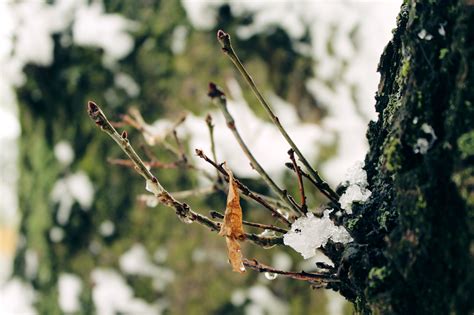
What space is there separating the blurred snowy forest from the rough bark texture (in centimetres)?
145

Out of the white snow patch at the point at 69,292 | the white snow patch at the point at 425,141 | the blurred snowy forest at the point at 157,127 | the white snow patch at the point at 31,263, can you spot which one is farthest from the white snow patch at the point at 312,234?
the white snow patch at the point at 31,263

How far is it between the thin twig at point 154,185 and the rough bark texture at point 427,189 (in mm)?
148

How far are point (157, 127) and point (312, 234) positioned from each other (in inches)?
61.8

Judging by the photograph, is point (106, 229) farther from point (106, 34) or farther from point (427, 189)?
point (427, 189)

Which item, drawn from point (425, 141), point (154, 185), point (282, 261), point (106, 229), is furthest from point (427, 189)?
point (106, 229)

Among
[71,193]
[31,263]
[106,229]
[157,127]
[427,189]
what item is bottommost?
[427,189]

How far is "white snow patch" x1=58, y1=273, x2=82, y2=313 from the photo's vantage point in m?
2.22

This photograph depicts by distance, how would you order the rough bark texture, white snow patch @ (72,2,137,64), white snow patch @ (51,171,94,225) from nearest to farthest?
1. the rough bark texture
2. white snow patch @ (51,171,94,225)
3. white snow patch @ (72,2,137,64)

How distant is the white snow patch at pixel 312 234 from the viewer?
77 centimetres

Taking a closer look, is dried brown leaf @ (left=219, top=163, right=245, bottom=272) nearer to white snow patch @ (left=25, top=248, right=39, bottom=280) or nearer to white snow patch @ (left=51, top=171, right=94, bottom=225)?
white snow patch @ (left=51, top=171, right=94, bottom=225)

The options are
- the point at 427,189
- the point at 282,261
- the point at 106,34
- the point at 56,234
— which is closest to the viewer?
the point at 427,189

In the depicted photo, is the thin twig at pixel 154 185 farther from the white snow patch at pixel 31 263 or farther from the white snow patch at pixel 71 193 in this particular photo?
the white snow patch at pixel 31 263

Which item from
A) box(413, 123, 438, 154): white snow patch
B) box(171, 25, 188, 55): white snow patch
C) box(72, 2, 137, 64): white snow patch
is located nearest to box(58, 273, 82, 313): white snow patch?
box(72, 2, 137, 64): white snow patch

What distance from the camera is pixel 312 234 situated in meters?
0.78
